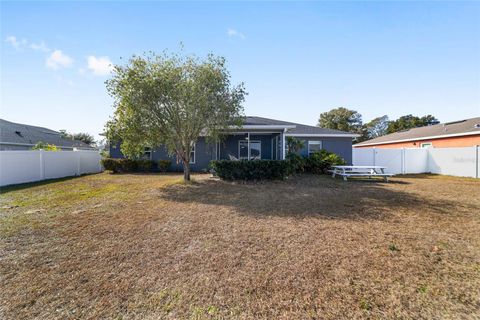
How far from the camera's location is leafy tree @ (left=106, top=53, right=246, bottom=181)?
849 centimetres

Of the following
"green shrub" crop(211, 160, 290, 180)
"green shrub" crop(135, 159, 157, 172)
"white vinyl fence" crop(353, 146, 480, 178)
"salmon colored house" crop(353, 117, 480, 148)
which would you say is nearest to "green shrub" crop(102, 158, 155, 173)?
"green shrub" crop(135, 159, 157, 172)

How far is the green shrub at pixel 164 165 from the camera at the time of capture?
602 inches

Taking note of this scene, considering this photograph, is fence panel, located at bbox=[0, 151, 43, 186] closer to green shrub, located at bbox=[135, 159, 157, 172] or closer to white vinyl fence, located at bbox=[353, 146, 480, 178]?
green shrub, located at bbox=[135, 159, 157, 172]

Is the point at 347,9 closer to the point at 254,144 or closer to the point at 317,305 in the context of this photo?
the point at 254,144

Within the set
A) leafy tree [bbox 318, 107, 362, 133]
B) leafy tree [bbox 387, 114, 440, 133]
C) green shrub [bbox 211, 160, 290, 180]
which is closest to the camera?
green shrub [bbox 211, 160, 290, 180]

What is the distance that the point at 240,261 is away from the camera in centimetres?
316

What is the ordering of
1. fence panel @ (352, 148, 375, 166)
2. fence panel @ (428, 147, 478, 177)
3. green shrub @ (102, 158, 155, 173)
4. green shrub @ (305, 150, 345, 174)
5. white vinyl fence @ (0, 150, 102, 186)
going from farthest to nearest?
fence panel @ (352, 148, 375, 166), green shrub @ (102, 158, 155, 173), green shrub @ (305, 150, 345, 174), fence panel @ (428, 147, 478, 177), white vinyl fence @ (0, 150, 102, 186)

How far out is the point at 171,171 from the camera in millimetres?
15820

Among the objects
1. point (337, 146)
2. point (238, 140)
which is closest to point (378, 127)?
point (337, 146)

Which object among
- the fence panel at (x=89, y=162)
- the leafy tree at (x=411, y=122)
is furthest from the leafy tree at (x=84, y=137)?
the leafy tree at (x=411, y=122)

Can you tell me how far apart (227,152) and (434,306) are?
1329cm

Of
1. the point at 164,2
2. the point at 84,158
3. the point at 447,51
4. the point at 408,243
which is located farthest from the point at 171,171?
the point at 447,51

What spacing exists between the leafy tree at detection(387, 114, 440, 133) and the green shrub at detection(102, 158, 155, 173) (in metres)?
45.3

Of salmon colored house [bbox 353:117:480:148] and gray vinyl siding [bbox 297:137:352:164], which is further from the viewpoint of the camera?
gray vinyl siding [bbox 297:137:352:164]
